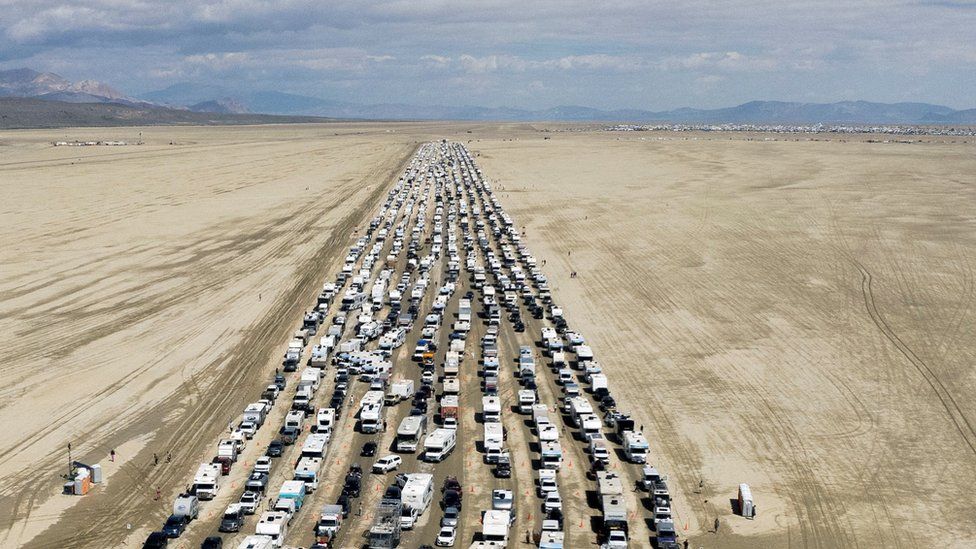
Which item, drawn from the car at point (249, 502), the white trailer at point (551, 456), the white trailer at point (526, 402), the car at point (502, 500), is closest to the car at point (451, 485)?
the car at point (502, 500)

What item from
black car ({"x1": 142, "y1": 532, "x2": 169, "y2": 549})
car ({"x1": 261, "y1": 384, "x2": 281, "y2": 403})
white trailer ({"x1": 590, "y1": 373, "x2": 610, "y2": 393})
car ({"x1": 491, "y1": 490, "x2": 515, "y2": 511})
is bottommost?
black car ({"x1": 142, "y1": 532, "x2": 169, "y2": 549})

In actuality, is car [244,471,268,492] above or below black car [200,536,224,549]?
above

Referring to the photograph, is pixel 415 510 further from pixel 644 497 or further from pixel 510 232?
pixel 510 232

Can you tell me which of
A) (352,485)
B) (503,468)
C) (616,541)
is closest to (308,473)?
(352,485)

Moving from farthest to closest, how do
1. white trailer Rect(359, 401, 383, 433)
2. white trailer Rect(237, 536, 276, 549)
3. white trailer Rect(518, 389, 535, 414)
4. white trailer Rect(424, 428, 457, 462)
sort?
white trailer Rect(518, 389, 535, 414), white trailer Rect(359, 401, 383, 433), white trailer Rect(424, 428, 457, 462), white trailer Rect(237, 536, 276, 549)

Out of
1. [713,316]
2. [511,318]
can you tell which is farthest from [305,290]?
[713,316]

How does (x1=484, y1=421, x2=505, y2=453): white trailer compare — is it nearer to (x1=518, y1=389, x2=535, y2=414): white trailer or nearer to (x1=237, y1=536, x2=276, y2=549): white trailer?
(x1=518, y1=389, x2=535, y2=414): white trailer

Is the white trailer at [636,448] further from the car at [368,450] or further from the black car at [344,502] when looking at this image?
the black car at [344,502]

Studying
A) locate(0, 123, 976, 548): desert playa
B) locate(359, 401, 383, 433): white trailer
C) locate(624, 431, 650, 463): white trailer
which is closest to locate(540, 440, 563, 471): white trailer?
locate(624, 431, 650, 463): white trailer
